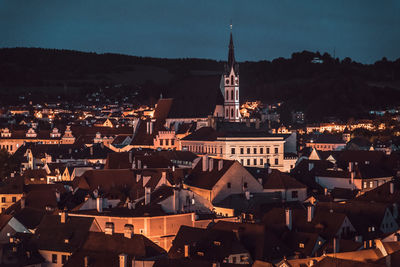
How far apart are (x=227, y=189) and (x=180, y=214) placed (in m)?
12.6

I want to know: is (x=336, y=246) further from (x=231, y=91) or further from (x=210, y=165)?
(x=231, y=91)

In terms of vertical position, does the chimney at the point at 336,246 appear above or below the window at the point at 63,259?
above

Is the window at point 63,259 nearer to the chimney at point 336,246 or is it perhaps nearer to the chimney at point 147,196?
the chimney at point 147,196

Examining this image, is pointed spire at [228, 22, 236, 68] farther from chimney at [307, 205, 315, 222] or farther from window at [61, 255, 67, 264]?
A: window at [61, 255, 67, 264]

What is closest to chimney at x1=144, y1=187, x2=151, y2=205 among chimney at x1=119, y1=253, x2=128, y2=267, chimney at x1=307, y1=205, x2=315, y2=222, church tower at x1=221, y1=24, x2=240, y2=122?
chimney at x1=307, y1=205, x2=315, y2=222

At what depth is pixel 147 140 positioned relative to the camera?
12106 cm

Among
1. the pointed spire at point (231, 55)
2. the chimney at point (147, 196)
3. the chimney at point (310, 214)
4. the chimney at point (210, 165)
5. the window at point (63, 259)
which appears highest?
the pointed spire at point (231, 55)

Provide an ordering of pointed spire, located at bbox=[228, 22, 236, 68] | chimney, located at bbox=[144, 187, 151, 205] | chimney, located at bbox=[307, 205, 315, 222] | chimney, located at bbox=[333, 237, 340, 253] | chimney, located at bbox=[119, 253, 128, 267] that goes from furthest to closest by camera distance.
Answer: pointed spire, located at bbox=[228, 22, 236, 68], chimney, located at bbox=[144, 187, 151, 205], chimney, located at bbox=[307, 205, 315, 222], chimney, located at bbox=[333, 237, 340, 253], chimney, located at bbox=[119, 253, 128, 267]

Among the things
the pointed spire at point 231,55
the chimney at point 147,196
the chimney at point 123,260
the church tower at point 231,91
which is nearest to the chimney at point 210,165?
the chimney at point 147,196

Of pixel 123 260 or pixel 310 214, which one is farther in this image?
pixel 310 214

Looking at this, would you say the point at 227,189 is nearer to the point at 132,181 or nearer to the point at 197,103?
the point at 132,181

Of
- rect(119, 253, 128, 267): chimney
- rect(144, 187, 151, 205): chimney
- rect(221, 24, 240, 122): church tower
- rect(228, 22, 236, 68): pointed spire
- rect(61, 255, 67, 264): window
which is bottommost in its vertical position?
rect(61, 255, 67, 264): window

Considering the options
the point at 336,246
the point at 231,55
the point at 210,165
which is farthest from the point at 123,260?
the point at 231,55

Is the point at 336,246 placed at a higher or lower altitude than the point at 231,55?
lower
